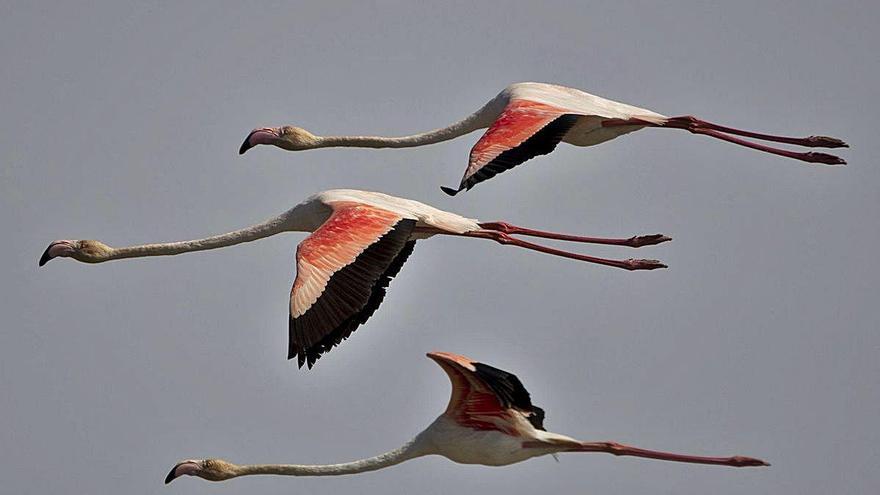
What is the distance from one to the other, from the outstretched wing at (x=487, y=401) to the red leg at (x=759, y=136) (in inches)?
191

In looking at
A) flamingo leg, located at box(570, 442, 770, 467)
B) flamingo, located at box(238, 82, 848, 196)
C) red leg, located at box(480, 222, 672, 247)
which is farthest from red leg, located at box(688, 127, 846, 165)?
flamingo leg, located at box(570, 442, 770, 467)

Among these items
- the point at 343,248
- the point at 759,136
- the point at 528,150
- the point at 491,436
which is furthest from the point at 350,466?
the point at 759,136

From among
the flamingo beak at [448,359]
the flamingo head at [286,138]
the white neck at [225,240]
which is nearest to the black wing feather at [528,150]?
the flamingo beak at [448,359]

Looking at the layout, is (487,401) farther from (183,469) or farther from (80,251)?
(80,251)

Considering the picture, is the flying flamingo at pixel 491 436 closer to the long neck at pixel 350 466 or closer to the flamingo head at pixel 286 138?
the long neck at pixel 350 466

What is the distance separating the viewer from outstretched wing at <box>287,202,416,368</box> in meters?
26.1

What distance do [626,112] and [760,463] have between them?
516cm

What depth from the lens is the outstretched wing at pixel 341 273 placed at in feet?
85.5

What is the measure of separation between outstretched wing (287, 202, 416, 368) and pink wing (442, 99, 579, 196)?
0.97 meters

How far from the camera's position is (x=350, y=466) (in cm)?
2947

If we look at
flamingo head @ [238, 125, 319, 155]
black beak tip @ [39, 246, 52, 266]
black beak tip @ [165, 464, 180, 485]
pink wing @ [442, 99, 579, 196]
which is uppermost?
flamingo head @ [238, 125, 319, 155]

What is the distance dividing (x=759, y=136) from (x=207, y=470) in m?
7.48

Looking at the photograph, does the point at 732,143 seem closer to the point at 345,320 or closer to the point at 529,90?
the point at 529,90

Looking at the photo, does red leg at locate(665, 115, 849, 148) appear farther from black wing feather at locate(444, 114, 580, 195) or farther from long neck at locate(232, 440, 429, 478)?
long neck at locate(232, 440, 429, 478)
